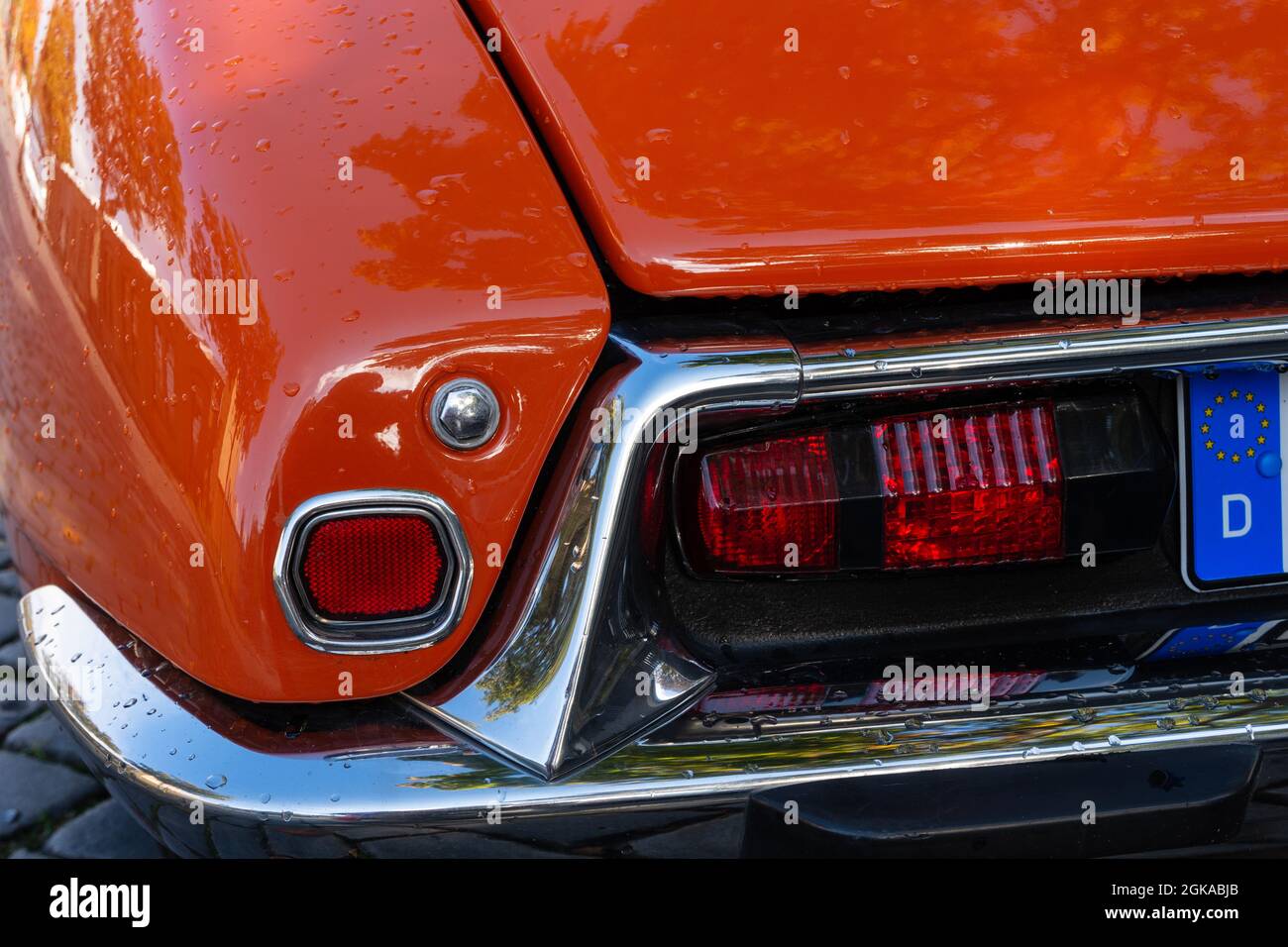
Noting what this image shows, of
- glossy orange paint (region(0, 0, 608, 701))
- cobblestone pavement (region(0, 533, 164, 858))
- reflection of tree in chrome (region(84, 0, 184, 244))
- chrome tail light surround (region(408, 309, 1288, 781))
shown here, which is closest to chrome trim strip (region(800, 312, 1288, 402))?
chrome tail light surround (region(408, 309, 1288, 781))

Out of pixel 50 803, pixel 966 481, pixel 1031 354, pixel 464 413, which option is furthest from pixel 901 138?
pixel 50 803

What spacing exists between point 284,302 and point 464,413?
216 millimetres

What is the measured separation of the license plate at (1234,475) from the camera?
1471mm

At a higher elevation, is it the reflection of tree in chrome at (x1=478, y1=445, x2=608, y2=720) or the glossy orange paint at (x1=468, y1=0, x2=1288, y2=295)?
the glossy orange paint at (x1=468, y1=0, x2=1288, y2=295)

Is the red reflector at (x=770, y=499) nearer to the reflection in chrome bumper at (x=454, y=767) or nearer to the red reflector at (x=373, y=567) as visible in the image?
the reflection in chrome bumper at (x=454, y=767)

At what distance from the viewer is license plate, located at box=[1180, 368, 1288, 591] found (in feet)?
4.83

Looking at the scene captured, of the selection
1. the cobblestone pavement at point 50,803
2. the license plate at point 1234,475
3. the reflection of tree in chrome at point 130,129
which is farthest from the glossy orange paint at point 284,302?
the cobblestone pavement at point 50,803

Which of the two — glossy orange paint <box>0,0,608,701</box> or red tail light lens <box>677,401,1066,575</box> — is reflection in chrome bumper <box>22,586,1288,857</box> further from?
red tail light lens <box>677,401,1066,575</box>

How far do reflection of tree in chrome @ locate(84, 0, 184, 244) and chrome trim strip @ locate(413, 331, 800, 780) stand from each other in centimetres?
50

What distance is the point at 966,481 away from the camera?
143 centimetres

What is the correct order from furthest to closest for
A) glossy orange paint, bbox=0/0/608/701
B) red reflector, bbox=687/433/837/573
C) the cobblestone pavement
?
the cobblestone pavement, red reflector, bbox=687/433/837/573, glossy orange paint, bbox=0/0/608/701

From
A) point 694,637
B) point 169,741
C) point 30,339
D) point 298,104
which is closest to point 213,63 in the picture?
point 298,104

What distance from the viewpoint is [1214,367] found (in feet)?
4.75

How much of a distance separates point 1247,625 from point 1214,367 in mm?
346
